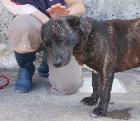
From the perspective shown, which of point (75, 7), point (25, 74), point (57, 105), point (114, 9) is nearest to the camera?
point (57, 105)

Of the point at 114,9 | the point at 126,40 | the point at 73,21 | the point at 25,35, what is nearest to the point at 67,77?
the point at 25,35

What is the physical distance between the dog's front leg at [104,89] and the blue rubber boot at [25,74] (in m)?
0.90

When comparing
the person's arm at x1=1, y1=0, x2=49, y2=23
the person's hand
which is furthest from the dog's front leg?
the person's arm at x1=1, y1=0, x2=49, y2=23

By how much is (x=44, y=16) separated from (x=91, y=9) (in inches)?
46.8

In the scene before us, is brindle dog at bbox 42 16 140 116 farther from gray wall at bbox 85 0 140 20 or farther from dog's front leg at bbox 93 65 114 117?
gray wall at bbox 85 0 140 20

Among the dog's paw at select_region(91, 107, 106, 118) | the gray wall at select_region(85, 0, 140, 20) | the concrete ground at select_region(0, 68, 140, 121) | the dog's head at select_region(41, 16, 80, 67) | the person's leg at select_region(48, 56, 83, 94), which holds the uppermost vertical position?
the dog's head at select_region(41, 16, 80, 67)

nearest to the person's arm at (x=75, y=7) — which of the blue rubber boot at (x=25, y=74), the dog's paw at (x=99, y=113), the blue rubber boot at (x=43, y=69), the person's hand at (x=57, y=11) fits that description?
the person's hand at (x=57, y=11)

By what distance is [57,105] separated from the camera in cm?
407

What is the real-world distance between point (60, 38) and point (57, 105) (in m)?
0.87

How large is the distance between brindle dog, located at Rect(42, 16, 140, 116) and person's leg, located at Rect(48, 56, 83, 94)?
0.49 metres

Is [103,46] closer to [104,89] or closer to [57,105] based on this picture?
[104,89]

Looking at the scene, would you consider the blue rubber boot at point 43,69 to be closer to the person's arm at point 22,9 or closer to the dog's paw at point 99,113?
the person's arm at point 22,9

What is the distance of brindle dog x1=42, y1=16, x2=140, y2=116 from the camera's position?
3.55m

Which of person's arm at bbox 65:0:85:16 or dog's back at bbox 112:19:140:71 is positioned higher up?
person's arm at bbox 65:0:85:16
